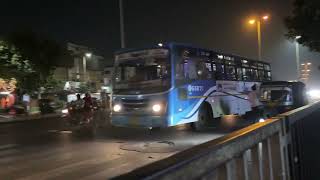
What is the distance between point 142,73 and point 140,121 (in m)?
1.79

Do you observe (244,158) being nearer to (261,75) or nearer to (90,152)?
(90,152)

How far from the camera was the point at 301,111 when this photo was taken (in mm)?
8422

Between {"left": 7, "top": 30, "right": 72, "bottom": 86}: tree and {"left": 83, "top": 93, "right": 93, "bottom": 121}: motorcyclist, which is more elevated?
{"left": 7, "top": 30, "right": 72, "bottom": 86}: tree

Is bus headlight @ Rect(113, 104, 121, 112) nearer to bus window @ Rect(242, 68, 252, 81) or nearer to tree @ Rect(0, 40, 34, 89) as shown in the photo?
bus window @ Rect(242, 68, 252, 81)

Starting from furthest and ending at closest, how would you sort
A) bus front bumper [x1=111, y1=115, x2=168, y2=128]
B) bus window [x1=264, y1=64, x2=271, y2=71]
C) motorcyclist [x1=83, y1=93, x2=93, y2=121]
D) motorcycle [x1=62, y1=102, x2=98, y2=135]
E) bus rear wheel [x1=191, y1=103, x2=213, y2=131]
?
bus window [x1=264, y1=64, x2=271, y2=71] < motorcyclist [x1=83, y1=93, x2=93, y2=121] < motorcycle [x1=62, y1=102, x2=98, y2=135] < bus rear wheel [x1=191, y1=103, x2=213, y2=131] < bus front bumper [x1=111, y1=115, x2=168, y2=128]

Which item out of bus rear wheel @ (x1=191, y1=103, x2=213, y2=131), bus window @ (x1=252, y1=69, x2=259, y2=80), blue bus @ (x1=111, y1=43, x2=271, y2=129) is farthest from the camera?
bus window @ (x1=252, y1=69, x2=259, y2=80)

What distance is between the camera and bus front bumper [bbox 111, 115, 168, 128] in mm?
16391

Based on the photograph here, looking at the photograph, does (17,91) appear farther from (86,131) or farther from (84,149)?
(84,149)

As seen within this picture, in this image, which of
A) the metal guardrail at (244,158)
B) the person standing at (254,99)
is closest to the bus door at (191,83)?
the person standing at (254,99)

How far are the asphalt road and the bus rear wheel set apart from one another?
0.49 m

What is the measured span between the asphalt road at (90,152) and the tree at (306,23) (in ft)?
26.0

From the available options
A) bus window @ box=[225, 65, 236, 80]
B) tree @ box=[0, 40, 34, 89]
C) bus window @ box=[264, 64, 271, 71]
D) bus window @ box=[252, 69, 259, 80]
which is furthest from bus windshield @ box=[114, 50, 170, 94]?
tree @ box=[0, 40, 34, 89]

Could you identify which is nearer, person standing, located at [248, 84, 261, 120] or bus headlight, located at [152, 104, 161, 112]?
bus headlight, located at [152, 104, 161, 112]

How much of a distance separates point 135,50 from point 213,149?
1386 centimetres
